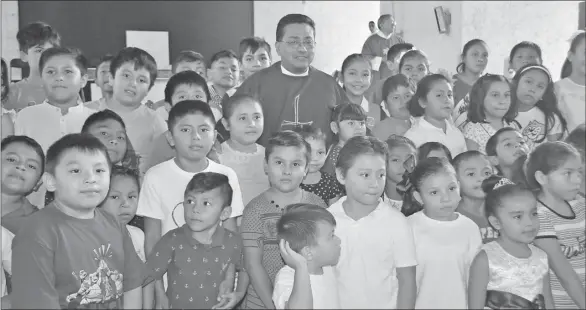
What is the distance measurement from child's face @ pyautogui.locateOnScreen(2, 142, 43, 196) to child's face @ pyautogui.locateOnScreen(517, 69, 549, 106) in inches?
108

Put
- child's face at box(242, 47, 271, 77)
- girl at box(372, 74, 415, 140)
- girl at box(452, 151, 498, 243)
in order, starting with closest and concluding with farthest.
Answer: girl at box(452, 151, 498, 243) < girl at box(372, 74, 415, 140) < child's face at box(242, 47, 271, 77)

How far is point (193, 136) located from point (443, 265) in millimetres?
1178

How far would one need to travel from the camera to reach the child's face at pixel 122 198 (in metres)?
2.68

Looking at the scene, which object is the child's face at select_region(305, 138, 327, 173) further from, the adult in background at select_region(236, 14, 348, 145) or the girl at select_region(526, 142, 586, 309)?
the girl at select_region(526, 142, 586, 309)

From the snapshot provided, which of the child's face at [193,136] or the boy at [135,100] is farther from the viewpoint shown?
the boy at [135,100]

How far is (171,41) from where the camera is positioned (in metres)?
8.96

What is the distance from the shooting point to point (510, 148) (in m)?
3.23

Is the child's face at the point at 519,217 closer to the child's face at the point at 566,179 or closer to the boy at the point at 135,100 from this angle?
the child's face at the point at 566,179

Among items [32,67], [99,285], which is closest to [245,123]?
[99,285]

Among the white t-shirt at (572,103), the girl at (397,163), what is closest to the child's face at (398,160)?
the girl at (397,163)

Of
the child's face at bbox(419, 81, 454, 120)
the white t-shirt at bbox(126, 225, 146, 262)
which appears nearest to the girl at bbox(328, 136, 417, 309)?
the white t-shirt at bbox(126, 225, 146, 262)

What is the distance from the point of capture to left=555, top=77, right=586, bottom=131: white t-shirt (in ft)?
12.6

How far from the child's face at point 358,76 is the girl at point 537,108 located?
3.04 feet

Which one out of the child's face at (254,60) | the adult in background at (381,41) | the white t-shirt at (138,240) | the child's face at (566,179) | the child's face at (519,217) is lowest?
the white t-shirt at (138,240)
